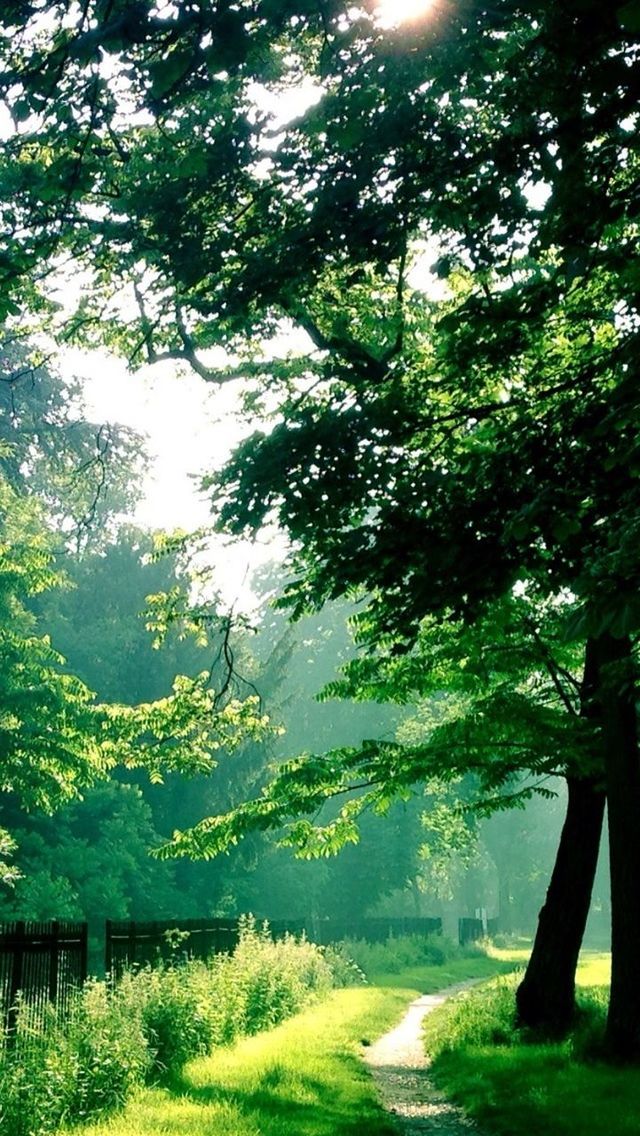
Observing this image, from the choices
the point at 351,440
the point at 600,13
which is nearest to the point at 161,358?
the point at 351,440

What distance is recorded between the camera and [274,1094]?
11242 mm

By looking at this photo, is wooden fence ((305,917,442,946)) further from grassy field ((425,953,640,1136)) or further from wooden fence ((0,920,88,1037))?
wooden fence ((0,920,88,1037))

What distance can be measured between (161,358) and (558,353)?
7.03 metres

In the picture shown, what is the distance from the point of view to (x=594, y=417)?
31.4 ft

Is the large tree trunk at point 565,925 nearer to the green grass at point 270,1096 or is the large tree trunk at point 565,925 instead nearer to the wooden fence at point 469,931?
the green grass at point 270,1096

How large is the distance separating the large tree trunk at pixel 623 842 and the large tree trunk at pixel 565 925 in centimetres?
226

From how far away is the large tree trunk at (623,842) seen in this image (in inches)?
511

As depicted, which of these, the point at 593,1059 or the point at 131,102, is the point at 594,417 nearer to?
the point at 131,102

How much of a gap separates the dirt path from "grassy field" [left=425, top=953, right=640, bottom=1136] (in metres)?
0.21

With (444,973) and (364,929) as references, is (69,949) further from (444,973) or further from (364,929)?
A: (364,929)

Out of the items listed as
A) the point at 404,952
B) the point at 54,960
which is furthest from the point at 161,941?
the point at 404,952

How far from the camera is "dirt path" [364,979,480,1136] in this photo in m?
10.6

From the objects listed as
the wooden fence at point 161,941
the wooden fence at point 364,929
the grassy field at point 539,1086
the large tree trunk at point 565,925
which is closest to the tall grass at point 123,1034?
the wooden fence at point 161,941

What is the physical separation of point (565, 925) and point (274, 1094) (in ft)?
20.5
